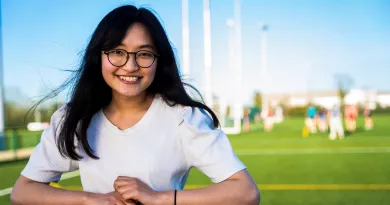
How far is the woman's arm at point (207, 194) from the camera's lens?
1479mm

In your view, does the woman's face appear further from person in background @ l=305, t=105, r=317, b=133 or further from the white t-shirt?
person in background @ l=305, t=105, r=317, b=133

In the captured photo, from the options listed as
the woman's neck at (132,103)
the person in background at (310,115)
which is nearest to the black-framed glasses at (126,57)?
the woman's neck at (132,103)

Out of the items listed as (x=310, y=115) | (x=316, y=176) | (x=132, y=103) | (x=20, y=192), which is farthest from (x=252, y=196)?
(x=310, y=115)

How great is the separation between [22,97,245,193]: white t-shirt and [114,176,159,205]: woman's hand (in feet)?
0.27

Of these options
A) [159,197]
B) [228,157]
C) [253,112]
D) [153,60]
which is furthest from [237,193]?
[253,112]

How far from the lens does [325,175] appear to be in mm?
8711

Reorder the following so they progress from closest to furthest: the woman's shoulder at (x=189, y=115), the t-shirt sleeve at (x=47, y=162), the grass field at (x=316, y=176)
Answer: the woman's shoulder at (x=189, y=115) → the t-shirt sleeve at (x=47, y=162) → the grass field at (x=316, y=176)

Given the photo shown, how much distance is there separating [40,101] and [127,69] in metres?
0.60

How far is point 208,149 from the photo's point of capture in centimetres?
154

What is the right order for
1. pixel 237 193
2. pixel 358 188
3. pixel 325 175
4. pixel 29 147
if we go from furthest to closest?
pixel 29 147 < pixel 325 175 < pixel 358 188 < pixel 237 193

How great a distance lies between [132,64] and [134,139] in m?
0.28

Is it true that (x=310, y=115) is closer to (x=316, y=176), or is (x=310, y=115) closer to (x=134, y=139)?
(x=316, y=176)

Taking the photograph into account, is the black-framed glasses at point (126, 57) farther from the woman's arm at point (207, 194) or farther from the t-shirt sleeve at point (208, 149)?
the woman's arm at point (207, 194)

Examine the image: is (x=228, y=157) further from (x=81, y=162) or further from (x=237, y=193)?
(x=81, y=162)
